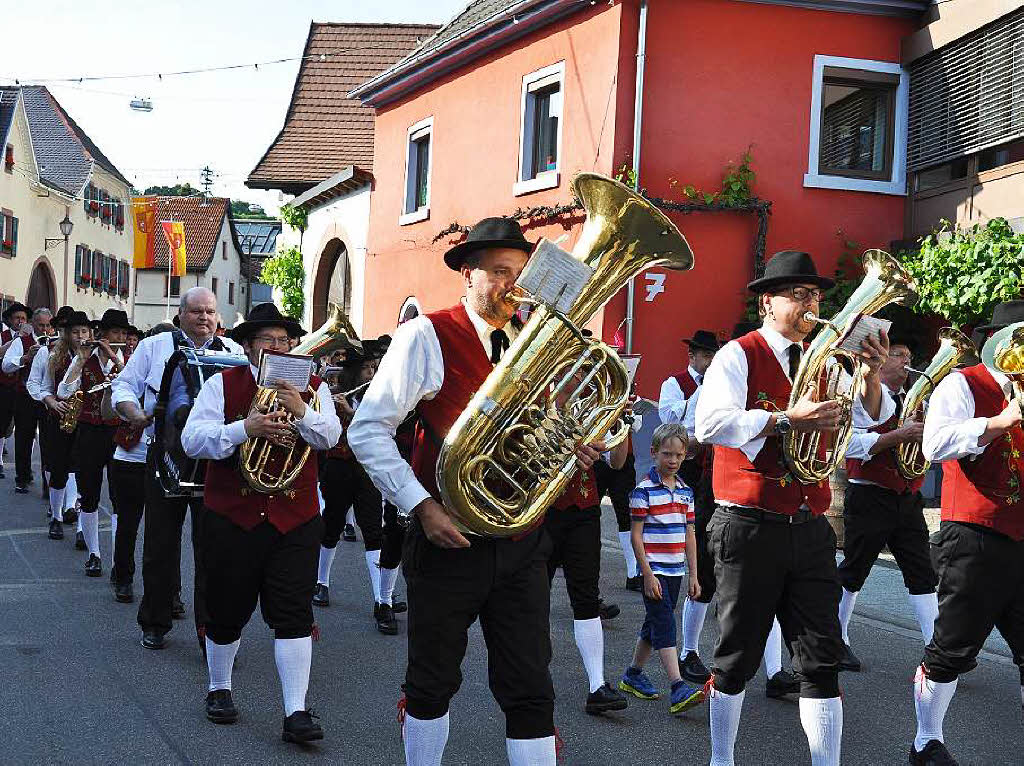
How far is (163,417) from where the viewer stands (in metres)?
6.55

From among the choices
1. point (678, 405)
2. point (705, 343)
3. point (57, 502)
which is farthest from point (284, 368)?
point (57, 502)

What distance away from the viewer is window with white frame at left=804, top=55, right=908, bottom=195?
1505 cm

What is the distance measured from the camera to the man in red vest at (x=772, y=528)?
4.62m

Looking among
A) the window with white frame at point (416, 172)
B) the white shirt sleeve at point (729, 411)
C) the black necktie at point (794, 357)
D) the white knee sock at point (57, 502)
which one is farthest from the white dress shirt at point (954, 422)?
the window with white frame at point (416, 172)

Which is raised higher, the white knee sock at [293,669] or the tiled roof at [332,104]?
the tiled roof at [332,104]

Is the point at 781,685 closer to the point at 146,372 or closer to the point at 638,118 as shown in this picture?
the point at 146,372

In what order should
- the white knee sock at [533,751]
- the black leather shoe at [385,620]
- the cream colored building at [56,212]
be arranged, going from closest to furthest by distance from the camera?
the white knee sock at [533,751] → the black leather shoe at [385,620] → the cream colored building at [56,212]

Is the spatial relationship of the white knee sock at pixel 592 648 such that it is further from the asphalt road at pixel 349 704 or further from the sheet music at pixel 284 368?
the sheet music at pixel 284 368

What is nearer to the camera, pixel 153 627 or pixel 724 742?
pixel 724 742

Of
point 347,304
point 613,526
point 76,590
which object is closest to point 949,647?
point 76,590

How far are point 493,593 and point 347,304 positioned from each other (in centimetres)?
2118

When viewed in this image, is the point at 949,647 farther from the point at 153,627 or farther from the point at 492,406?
the point at 153,627

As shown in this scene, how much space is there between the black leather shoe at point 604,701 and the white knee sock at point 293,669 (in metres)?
1.46

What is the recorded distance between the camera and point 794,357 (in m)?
4.90
